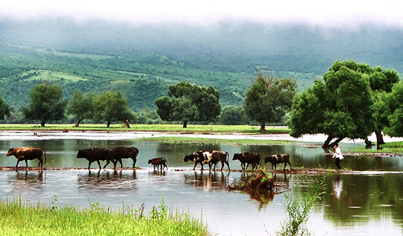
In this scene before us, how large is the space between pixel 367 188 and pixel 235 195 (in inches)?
264

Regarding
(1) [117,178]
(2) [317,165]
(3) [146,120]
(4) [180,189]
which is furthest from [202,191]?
(3) [146,120]

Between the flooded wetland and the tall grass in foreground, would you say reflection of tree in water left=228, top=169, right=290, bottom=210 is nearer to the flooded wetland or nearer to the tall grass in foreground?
the flooded wetland

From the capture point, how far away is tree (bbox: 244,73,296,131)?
125 metres

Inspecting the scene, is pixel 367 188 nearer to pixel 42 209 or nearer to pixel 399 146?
pixel 42 209

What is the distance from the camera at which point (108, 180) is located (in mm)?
29531

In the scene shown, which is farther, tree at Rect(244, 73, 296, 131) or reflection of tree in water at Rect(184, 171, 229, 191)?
tree at Rect(244, 73, 296, 131)

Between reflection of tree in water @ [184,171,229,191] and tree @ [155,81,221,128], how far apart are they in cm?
10672

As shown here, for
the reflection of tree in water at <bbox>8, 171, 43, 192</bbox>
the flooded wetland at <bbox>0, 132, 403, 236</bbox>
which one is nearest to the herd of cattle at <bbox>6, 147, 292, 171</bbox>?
the flooded wetland at <bbox>0, 132, 403, 236</bbox>

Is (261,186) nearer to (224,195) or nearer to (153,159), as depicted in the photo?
(224,195)

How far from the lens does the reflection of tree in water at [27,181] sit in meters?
26.3

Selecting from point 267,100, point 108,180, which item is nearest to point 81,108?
point 267,100

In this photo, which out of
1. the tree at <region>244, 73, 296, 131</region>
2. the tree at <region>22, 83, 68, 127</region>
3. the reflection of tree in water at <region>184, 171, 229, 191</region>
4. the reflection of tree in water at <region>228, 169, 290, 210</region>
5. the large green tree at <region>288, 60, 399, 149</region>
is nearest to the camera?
the reflection of tree in water at <region>228, 169, 290, 210</region>

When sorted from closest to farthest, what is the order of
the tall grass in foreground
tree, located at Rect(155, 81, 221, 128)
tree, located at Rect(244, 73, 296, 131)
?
the tall grass in foreground, tree, located at Rect(244, 73, 296, 131), tree, located at Rect(155, 81, 221, 128)

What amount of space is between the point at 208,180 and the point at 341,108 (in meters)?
31.4
